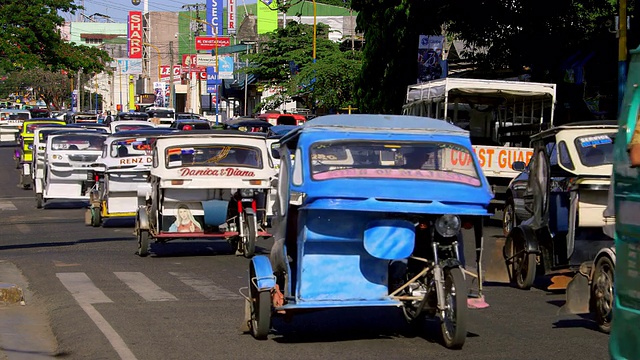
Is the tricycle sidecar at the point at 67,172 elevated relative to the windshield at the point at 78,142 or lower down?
lower down

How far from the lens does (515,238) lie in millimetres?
12539

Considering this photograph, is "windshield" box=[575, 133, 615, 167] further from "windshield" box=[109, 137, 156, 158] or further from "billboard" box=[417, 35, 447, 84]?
"billboard" box=[417, 35, 447, 84]

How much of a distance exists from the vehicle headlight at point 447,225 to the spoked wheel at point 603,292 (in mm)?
1854

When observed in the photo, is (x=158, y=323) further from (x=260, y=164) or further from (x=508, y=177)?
(x=508, y=177)

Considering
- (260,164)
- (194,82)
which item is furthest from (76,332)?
(194,82)

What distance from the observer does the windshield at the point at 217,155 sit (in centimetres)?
1594

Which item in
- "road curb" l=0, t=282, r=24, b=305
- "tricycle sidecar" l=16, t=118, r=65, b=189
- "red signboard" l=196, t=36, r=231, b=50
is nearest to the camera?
"road curb" l=0, t=282, r=24, b=305

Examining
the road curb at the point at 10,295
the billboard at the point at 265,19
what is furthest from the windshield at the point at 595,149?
the billboard at the point at 265,19

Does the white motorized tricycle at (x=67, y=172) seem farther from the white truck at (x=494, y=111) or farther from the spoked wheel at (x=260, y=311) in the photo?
the spoked wheel at (x=260, y=311)

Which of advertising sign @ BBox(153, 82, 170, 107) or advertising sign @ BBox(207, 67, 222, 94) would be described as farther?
advertising sign @ BBox(153, 82, 170, 107)

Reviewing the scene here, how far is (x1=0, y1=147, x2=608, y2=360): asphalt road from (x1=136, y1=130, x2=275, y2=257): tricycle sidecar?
45cm

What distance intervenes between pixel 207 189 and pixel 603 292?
25.9 ft

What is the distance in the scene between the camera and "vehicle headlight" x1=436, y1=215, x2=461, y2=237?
8.37 metres

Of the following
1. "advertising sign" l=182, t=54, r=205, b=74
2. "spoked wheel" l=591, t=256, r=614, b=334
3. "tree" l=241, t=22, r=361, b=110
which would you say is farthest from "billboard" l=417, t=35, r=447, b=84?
"advertising sign" l=182, t=54, r=205, b=74
